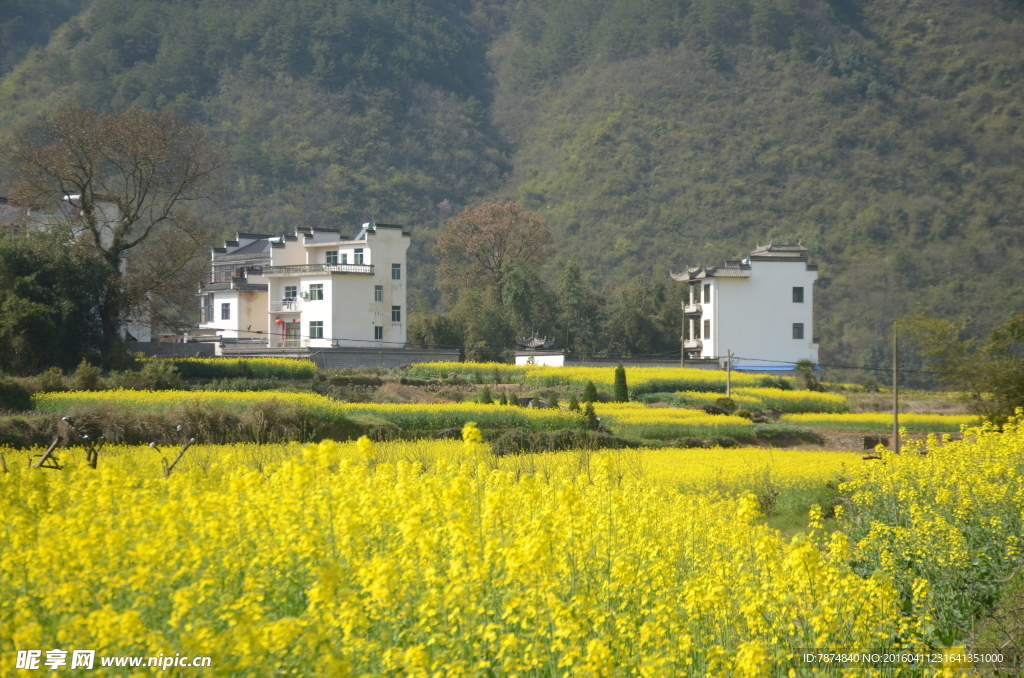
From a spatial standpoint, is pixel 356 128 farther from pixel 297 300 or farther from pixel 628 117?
pixel 297 300

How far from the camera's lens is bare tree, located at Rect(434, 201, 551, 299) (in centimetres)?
6244

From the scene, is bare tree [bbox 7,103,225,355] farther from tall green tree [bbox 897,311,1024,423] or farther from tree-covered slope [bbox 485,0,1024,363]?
tree-covered slope [bbox 485,0,1024,363]

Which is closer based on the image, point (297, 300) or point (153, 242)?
point (153, 242)

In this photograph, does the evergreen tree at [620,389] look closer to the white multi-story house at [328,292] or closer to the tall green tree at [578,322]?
the white multi-story house at [328,292]

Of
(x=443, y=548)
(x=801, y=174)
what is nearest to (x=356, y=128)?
(x=801, y=174)

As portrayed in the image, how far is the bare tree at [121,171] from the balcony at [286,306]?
1161 cm

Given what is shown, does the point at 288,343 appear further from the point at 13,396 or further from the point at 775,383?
the point at 13,396

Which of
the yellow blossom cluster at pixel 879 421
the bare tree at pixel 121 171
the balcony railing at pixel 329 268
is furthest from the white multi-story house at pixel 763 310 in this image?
the bare tree at pixel 121 171

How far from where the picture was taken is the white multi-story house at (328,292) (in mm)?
48250

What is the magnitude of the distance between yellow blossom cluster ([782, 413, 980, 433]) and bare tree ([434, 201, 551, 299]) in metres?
31.5

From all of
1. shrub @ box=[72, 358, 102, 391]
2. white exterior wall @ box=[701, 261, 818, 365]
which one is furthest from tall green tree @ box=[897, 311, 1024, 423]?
white exterior wall @ box=[701, 261, 818, 365]

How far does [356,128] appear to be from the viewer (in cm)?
9838

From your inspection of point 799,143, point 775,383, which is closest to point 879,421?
point 775,383

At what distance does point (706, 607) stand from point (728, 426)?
21.5 metres
